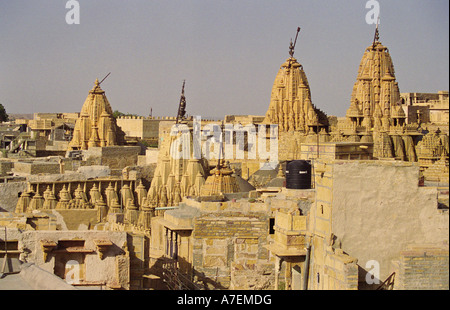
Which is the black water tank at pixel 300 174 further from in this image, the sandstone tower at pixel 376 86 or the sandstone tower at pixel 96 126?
the sandstone tower at pixel 96 126

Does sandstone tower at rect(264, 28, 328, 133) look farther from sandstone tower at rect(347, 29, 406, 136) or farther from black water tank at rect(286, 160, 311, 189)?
black water tank at rect(286, 160, 311, 189)

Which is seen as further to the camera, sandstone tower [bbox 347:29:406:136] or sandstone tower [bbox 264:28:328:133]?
sandstone tower [bbox 264:28:328:133]

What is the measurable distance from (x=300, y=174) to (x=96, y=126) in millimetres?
33755

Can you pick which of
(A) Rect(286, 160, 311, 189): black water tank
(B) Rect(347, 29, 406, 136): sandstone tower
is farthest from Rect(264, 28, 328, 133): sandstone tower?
(A) Rect(286, 160, 311, 189): black water tank

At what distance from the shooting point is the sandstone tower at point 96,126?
4862 centimetres

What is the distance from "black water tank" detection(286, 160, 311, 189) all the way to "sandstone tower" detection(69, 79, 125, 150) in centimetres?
3228

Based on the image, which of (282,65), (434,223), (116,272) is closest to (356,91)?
(282,65)

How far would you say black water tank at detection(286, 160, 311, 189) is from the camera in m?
16.7

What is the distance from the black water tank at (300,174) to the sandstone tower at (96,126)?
106 feet

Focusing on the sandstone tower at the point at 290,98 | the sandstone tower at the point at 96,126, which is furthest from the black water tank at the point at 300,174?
the sandstone tower at the point at 96,126

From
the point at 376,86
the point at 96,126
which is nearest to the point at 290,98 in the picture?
the point at 376,86

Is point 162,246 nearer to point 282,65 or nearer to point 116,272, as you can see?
point 116,272

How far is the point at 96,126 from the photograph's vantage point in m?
49.3

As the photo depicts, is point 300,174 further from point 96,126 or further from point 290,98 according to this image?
point 96,126
